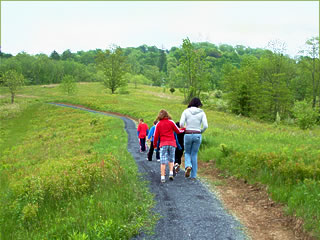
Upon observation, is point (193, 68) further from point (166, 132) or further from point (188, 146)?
point (166, 132)

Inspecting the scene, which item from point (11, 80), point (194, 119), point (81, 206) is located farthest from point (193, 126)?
point (11, 80)

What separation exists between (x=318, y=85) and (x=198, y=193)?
5116 centimetres

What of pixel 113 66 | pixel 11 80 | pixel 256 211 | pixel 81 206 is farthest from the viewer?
pixel 113 66

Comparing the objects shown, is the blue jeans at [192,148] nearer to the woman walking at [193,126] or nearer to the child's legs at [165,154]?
the woman walking at [193,126]

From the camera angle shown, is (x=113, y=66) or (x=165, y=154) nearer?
(x=165, y=154)

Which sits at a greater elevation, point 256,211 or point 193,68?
point 193,68

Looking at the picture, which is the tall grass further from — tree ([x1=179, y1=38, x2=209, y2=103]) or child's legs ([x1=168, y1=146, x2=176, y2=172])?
tree ([x1=179, y1=38, x2=209, y2=103])

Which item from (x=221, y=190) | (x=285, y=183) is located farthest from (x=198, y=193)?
(x=285, y=183)

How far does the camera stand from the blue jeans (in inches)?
315

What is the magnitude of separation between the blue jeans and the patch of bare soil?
0.80 metres

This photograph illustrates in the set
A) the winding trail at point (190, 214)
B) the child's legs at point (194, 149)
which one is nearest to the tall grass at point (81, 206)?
the winding trail at point (190, 214)

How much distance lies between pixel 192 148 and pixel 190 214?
280cm

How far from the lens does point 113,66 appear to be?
2660 inches

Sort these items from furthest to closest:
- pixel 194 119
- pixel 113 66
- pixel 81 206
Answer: pixel 113 66 → pixel 194 119 → pixel 81 206
